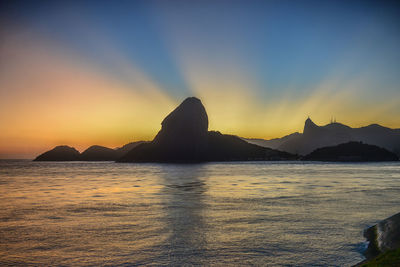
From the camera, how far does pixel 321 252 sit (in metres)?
13.2

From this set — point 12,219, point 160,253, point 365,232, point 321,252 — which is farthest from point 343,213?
point 12,219

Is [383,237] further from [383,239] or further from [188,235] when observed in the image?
[188,235]

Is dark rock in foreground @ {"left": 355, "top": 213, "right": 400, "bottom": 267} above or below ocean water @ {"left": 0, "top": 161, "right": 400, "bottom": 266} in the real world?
above

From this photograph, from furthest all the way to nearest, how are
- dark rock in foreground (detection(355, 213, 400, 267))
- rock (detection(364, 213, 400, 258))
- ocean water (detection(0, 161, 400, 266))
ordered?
rock (detection(364, 213, 400, 258))
ocean water (detection(0, 161, 400, 266))
dark rock in foreground (detection(355, 213, 400, 267))

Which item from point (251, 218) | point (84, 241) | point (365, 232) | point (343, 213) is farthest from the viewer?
point (343, 213)

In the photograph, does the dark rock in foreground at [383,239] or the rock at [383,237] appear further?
the rock at [383,237]

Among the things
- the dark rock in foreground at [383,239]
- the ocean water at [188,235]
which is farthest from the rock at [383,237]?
the ocean water at [188,235]

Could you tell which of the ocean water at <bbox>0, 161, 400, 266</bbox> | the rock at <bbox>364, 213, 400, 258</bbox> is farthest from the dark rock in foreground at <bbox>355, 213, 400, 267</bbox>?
the ocean water at <bbox>0, 161, 400, 266</bbox>

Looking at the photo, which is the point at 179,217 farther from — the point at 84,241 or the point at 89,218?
the point at 84,241

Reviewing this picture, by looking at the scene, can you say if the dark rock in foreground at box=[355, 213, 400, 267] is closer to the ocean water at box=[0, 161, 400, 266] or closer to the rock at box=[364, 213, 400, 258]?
the rock at box=[364, 213, 400, 258]

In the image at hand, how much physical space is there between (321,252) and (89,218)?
1491 cm

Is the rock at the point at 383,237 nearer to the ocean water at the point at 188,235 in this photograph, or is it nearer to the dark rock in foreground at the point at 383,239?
the dark rock in foreground at the point at 383,239

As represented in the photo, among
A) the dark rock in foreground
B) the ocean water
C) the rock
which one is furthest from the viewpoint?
the rock

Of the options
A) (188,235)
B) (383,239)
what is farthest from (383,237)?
(188,235)
